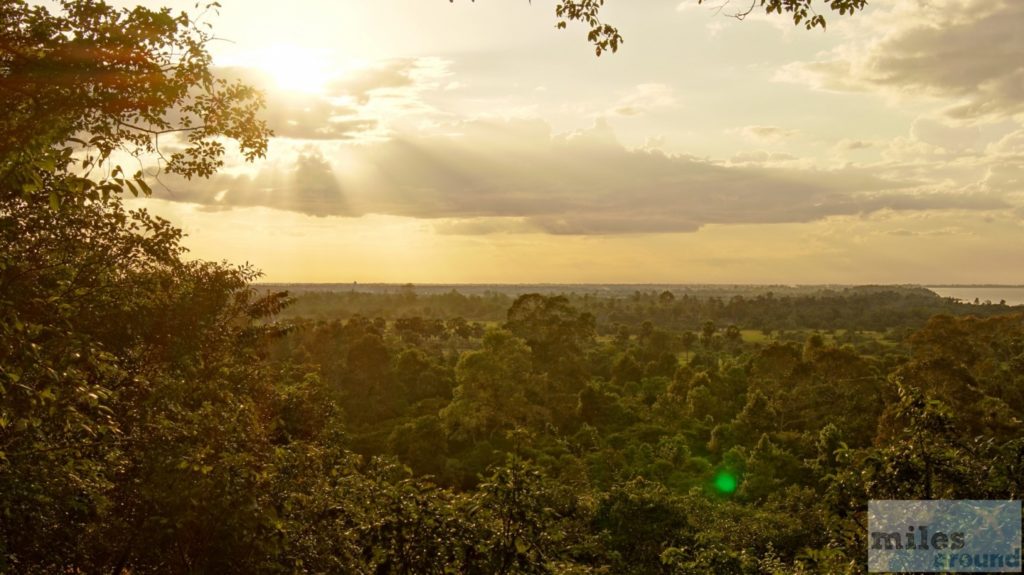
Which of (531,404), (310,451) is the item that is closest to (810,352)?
(531,404)

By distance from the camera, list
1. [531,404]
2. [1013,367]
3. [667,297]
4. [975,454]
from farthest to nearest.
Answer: [667,297] → [531,404] → [1013,367] → [975,454]

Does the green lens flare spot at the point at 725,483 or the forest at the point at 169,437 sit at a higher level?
the forest at the point at 169,437

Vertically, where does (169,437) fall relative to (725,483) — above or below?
above

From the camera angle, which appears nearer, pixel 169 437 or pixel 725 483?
pixel 169 437

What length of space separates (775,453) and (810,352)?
1610 centimetres

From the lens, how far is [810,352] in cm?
4747

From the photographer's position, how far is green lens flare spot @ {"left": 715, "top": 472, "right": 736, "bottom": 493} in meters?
33.7

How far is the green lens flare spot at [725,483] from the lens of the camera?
111ft

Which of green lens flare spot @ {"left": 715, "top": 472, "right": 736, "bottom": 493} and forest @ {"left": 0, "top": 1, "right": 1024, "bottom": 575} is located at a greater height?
forest @ {"left": 0, "top": 1, "right": 1024, "bottom": 575}

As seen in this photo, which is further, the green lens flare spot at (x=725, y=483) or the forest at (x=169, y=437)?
the green lens flare spot at (x=725, y=483)

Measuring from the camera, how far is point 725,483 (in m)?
34.0

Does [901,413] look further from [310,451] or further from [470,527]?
[310,451]

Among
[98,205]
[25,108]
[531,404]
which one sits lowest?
[531,404]

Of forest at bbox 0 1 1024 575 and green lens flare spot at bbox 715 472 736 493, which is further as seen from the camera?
green lens flare spot at bbox 715 472 736 493
